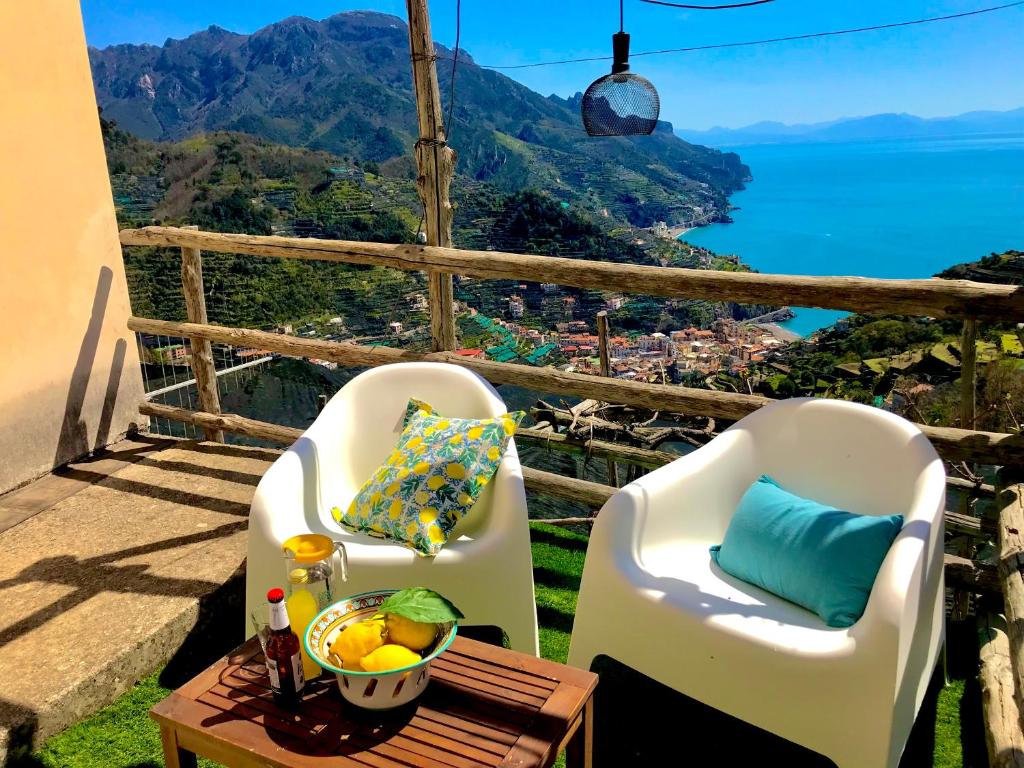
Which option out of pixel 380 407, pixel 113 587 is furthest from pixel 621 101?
pixel 113 587

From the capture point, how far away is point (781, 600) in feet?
6.91

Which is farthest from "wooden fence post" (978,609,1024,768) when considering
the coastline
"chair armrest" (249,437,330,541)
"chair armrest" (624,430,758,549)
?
the coastline

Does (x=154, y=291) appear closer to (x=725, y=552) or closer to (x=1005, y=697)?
(x=725, y=552)

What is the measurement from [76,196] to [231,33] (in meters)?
25.2

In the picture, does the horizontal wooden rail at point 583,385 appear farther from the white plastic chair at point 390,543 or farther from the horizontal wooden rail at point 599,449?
the white plastic chair at point 390,543

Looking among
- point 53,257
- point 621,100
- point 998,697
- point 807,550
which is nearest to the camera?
point 998,697

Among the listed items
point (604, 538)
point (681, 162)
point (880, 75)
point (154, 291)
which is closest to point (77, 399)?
point (154, 291)

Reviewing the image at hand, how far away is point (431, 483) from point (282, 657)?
3.16 feet

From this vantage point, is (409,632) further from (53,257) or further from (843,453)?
(53,257)

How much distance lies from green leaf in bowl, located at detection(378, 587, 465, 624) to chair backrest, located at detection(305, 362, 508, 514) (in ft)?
3.95

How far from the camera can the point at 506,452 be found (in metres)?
2.48

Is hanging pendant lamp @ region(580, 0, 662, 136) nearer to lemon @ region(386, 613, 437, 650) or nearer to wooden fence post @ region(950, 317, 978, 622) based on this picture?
wooden fence post @ region(950, 317, 978, 622)

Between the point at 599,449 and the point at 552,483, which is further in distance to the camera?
the point at 599,449

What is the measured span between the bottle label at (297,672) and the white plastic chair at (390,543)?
2.00 feet
